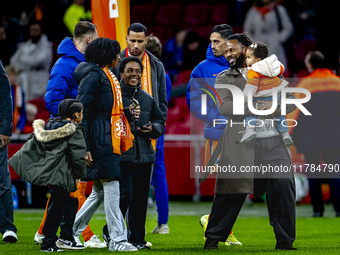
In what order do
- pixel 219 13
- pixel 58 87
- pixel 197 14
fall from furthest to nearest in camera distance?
1. pixel 197 14
2. pixel 219 13
3. pixel 58 87

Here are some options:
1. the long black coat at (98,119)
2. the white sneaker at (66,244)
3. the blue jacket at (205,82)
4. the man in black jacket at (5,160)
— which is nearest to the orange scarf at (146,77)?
the blue jacket at (205,82)

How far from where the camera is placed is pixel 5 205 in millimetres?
5848

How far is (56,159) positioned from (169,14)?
1069 centimetres

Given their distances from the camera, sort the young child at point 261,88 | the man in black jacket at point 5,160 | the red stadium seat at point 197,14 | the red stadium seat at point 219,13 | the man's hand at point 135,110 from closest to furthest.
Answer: the young child at point 261,88, the man's hand at point 135,110, the man in black jacket at point 5,160, the red stadium seat at point 219,13, the red stadium seat at point 197,14

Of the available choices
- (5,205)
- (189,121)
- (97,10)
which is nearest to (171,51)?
(189,121)

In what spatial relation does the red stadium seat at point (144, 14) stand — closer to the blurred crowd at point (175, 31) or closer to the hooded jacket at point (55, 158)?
the blurred crowd at point (175, 31)

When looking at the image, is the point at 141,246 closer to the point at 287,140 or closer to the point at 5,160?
the point at 287,140

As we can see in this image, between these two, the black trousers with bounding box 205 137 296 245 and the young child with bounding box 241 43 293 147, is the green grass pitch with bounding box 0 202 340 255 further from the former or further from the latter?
the young child with bounding box 241 43 293 147

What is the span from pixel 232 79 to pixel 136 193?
1.29 metres

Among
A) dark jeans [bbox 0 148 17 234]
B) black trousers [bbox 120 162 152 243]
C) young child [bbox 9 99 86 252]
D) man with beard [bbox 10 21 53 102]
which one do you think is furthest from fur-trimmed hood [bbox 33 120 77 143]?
man with beard [bbox 10 21 53 102]

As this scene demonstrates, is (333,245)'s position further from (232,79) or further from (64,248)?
(64,248)

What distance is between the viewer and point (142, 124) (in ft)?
17.0

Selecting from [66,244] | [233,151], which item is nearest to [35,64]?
[66,244]

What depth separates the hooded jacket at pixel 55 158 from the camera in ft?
15.4
